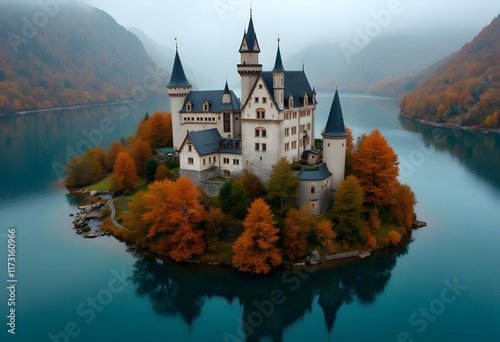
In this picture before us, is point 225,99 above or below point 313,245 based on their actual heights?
above

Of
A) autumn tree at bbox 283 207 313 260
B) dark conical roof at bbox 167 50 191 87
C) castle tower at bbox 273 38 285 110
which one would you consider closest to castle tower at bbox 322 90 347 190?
castle tower at bbox 273 38 285 110

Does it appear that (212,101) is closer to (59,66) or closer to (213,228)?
(213,228)

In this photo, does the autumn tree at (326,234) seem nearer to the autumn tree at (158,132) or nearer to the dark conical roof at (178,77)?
the dark conical roof at (178,77)

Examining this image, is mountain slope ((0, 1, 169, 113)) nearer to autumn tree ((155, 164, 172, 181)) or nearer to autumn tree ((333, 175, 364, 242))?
autumn tree ((155, 164, 172, 181))

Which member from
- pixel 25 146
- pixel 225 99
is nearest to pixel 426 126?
pixel 225 99

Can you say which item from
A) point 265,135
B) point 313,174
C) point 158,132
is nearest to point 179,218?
point 265,135

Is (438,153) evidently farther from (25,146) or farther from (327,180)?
(25,146)

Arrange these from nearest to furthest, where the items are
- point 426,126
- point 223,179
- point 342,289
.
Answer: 1. point 342,289
2. point 223,179
3. point 426,126

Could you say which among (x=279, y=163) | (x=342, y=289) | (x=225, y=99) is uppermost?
(x=225, y=99)
